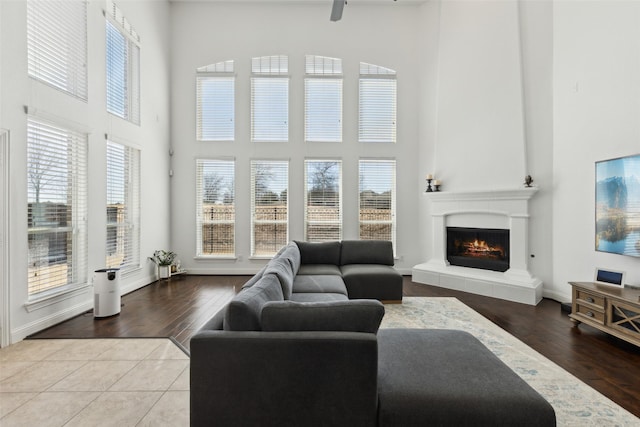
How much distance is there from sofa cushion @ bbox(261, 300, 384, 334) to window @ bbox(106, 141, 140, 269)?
164 inches

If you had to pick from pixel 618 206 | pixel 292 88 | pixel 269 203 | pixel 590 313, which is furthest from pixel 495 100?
pixel 269 203

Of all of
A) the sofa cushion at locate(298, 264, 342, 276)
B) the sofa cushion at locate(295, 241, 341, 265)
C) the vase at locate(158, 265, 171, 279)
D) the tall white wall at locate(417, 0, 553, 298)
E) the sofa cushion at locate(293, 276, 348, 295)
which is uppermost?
the tall white wall at locate(417, 0, 553, 298)

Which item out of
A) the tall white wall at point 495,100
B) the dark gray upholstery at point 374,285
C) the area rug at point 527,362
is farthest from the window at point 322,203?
the area rug at point 527,362

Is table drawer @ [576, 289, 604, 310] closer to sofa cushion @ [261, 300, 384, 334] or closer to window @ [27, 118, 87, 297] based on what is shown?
sofa cushion @ [261, 300, 384, 334]

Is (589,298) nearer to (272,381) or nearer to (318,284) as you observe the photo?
(318,284)

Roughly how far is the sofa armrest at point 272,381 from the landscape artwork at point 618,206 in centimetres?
361

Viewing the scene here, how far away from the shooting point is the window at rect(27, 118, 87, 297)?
3.34 m

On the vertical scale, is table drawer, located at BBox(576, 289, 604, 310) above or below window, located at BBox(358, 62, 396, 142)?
below

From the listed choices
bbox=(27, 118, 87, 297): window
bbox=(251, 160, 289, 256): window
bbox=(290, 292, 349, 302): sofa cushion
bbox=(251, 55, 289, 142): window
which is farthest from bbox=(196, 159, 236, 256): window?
bbox=(290, 292, 349, 302): sofa cushion

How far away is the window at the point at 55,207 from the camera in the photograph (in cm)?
334

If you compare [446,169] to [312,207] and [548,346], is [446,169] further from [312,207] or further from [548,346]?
[548,346]

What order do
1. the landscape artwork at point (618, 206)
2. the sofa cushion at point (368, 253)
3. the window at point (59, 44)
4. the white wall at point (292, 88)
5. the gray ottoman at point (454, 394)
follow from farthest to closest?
the white wall at point (292, 88) → the sofa cushion at point (368, 253) → the window at point (59, 44) → the landscape artwork at point (618, 206) → the gray ottoman at point (454, 394)

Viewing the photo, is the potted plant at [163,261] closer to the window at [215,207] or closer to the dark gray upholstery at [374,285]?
the window at [215,207]

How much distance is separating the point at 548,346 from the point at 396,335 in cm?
206
